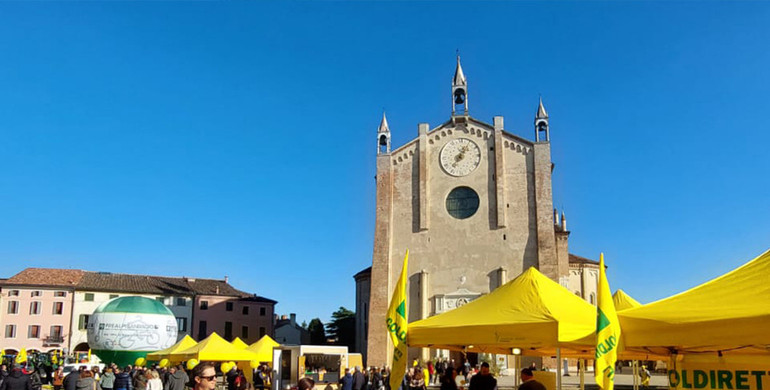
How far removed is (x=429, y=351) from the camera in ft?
124

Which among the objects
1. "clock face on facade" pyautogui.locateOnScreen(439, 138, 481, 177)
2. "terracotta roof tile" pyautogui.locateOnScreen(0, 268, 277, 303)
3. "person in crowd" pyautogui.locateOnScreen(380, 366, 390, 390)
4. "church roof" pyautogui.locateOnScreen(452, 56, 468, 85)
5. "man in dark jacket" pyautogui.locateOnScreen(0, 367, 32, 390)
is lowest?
"person in crowd" pyautogui.locateOnScreen(380, 366, 390, 390)

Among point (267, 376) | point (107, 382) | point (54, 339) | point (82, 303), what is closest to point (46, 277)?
point (82, 303)

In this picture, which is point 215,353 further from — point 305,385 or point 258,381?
point 305,385

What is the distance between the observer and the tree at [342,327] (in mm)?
69125

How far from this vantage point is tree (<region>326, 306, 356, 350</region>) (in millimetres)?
69125

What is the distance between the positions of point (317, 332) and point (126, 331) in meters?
44.9

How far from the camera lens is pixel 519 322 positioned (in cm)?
994

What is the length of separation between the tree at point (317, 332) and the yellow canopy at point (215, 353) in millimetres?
44928

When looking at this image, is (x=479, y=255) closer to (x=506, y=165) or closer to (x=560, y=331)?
(x=506, y=165)

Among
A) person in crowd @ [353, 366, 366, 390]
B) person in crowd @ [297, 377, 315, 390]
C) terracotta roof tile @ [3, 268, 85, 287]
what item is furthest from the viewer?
terracotta roof tile @ [3, 268, 85, 287]

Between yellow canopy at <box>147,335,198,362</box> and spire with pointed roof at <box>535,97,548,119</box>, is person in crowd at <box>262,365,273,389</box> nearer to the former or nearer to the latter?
yellow canopy at <box>147,335,198,362</box>

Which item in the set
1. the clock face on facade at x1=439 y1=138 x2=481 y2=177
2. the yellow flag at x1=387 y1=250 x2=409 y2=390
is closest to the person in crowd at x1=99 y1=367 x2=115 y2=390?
the yellow flag at x1=387 y1=250 x2=409 y2=390

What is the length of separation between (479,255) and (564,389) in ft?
38.2

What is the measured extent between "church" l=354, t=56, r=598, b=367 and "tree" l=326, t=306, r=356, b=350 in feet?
100
